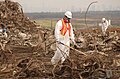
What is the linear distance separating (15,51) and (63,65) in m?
5.12

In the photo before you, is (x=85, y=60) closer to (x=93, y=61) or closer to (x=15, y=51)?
(x=93, y=61)

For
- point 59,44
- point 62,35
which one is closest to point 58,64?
point 59,44

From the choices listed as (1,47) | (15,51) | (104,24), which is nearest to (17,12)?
(104,24)

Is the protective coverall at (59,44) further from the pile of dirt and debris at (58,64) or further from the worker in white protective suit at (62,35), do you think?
the pile of dirt and debris at (58,64)

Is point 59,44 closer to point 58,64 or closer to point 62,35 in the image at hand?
point 62,35

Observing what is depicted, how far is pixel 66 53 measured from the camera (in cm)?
841

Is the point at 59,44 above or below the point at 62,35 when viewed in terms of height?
below

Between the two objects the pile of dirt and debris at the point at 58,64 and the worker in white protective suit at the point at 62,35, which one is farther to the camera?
the worker in white protective suit at the point at 62,35

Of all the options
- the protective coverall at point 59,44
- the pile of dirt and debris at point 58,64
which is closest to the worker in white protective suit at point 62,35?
the protective coverall at point 59,44

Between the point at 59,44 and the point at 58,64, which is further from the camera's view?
the point at 59,44

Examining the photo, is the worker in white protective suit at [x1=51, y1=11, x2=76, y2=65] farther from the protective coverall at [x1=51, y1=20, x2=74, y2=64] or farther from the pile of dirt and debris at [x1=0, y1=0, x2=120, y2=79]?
the pile of dirt and debris at [x1=0, y1=0, x2=120, y2=79]

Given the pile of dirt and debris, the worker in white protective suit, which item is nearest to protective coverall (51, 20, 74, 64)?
the worker in white protective suit

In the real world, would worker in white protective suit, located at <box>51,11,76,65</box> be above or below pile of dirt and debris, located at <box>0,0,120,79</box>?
above

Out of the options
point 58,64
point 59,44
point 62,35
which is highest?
point 62,35
